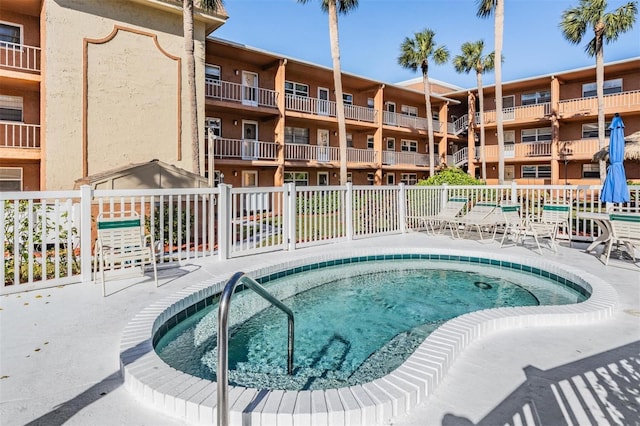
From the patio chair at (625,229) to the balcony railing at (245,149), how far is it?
14389 millimetres

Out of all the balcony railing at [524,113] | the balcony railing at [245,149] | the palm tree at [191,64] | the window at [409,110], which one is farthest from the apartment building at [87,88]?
the balcony railing at [524,113]

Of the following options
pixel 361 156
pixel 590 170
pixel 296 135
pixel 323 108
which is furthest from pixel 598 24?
pixel 296 135

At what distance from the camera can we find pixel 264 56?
1816 cm

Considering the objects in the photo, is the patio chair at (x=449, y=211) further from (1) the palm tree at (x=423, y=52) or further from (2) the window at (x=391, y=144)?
(2) the window at (x=391, y=144)

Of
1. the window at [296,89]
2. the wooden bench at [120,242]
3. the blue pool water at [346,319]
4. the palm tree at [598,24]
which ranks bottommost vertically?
the blue pool water at [346,319]

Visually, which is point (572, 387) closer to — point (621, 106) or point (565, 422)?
point (565, 422)

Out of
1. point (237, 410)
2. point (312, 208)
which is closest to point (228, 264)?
point (312, 208)

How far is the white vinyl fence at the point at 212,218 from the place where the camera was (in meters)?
5.23

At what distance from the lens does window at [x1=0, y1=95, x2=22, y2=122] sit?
13.0 metres

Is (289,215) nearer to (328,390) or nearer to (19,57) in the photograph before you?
(328,390)

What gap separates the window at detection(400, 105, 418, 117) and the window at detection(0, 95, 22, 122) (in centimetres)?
2217

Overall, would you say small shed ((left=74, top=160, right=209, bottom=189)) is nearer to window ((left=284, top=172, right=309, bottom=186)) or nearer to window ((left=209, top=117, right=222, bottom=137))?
window ((left=209, top=117, right=222, bottom=137))

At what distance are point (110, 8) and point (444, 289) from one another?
14.3 metres

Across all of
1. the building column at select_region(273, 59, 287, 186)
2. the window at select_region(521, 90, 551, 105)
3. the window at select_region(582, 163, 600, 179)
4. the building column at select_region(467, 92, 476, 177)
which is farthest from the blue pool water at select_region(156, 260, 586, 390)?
the window at select_region(521, 90, 551, 105)
